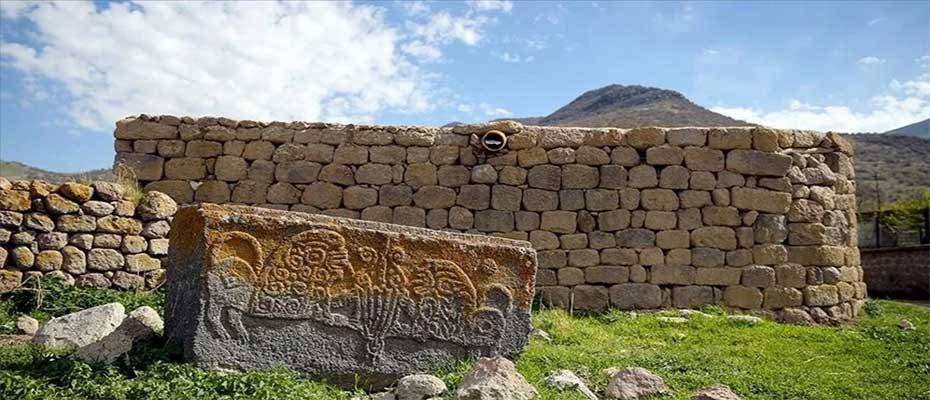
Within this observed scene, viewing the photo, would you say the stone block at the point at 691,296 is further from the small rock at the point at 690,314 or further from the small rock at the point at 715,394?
the small rock at the point at 715,394

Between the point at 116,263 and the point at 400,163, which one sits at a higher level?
the point at 400,163

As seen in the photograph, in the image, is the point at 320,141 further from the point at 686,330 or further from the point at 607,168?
the point at 686,330

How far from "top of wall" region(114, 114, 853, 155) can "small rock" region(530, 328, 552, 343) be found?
334 cm

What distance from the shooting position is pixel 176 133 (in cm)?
1002

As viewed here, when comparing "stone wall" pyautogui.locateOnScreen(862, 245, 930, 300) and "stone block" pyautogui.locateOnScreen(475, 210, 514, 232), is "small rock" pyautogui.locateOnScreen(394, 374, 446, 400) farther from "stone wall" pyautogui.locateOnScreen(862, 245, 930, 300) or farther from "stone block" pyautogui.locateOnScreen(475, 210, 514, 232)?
"stone wall" pyautogui.locateOnScreen(862, 245, 930, 300)

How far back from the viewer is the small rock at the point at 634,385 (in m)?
4.93

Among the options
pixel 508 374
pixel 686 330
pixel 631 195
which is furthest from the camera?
pixel 631 195

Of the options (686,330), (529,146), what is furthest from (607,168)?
(686,330)

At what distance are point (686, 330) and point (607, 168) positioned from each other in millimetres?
2612

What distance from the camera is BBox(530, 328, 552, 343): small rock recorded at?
7.06 metres

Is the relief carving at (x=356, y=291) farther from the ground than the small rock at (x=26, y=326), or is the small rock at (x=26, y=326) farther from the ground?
the relief carving at (x=356, y=291)

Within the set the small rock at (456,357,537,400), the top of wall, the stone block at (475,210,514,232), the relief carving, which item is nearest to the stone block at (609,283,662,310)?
the stone block at (475,210,514,232)

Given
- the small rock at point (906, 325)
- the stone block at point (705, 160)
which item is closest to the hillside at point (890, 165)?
the small rock at point (906, 325)

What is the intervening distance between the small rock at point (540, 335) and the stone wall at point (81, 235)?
4.41m
